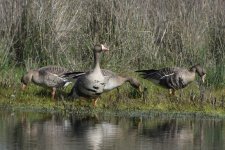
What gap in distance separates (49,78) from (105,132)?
3.26 m

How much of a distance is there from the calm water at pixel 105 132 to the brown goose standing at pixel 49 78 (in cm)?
120

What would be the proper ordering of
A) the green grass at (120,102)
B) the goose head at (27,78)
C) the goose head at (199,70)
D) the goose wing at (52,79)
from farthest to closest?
the goose head at (199,70) → the goose head at (27,78) → the goose wing at (52,79) → the green grass at (120,102)

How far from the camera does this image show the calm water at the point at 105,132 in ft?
40.1

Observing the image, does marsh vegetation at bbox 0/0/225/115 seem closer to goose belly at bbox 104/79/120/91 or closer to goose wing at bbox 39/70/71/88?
goose wing at bbox 39/70/71/88

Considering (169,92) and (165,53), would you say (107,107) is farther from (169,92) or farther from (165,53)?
(165,53)

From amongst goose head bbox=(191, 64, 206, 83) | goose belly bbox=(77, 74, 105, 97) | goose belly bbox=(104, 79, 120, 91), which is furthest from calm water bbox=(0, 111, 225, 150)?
goose head bbox=(191, 64, 206, 83)

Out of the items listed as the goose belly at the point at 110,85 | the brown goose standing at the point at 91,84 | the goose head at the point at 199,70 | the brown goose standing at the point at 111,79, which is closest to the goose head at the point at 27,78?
the brown goose standing at the point at 111,79

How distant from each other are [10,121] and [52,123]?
2.30ft

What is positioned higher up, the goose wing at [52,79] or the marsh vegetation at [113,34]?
the marsh vegetation at [113,34]

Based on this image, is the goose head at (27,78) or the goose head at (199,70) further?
the goose head at (199,70)

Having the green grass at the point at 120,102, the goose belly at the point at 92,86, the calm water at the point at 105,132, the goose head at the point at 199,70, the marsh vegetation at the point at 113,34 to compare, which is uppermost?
the marsh vegetation at the point at 113,34

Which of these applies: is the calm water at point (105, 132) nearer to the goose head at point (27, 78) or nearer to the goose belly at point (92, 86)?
the goose belly at point (92, 86)

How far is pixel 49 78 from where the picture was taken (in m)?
16.4

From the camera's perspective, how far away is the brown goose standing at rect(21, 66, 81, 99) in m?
16.4
